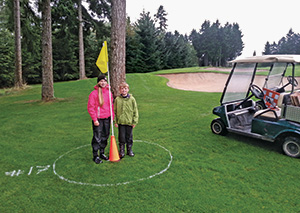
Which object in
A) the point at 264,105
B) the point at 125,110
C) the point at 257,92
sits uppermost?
the point at 257,92

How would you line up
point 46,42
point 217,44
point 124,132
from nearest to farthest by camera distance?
point 124,132 → point 46,42 → point 217,44

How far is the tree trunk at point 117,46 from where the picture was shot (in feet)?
18.2

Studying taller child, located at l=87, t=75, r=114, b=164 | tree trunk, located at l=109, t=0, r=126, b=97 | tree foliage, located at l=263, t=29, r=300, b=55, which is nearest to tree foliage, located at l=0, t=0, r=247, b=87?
tree trunk, located at l=109, t=0, r=126, b=97

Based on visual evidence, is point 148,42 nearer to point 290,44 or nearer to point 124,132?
point 124,132

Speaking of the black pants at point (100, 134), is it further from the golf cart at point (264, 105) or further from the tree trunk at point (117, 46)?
the golf cart at point (264, 105)

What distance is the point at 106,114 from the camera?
Answer: 13.4 feet

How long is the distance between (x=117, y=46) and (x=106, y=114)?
90.7 inches

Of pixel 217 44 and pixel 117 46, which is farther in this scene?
pixel 217 44

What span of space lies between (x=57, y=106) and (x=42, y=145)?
5211 millimetres

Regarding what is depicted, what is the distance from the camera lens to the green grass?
2844 millimetres

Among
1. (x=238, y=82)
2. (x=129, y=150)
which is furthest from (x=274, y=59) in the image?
(x=129, y=150)

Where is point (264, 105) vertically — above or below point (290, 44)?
below

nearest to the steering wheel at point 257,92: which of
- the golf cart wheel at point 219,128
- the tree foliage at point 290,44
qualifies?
the golf cart wheel at point 219,128

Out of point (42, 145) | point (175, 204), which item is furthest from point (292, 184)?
point (42, 145)
